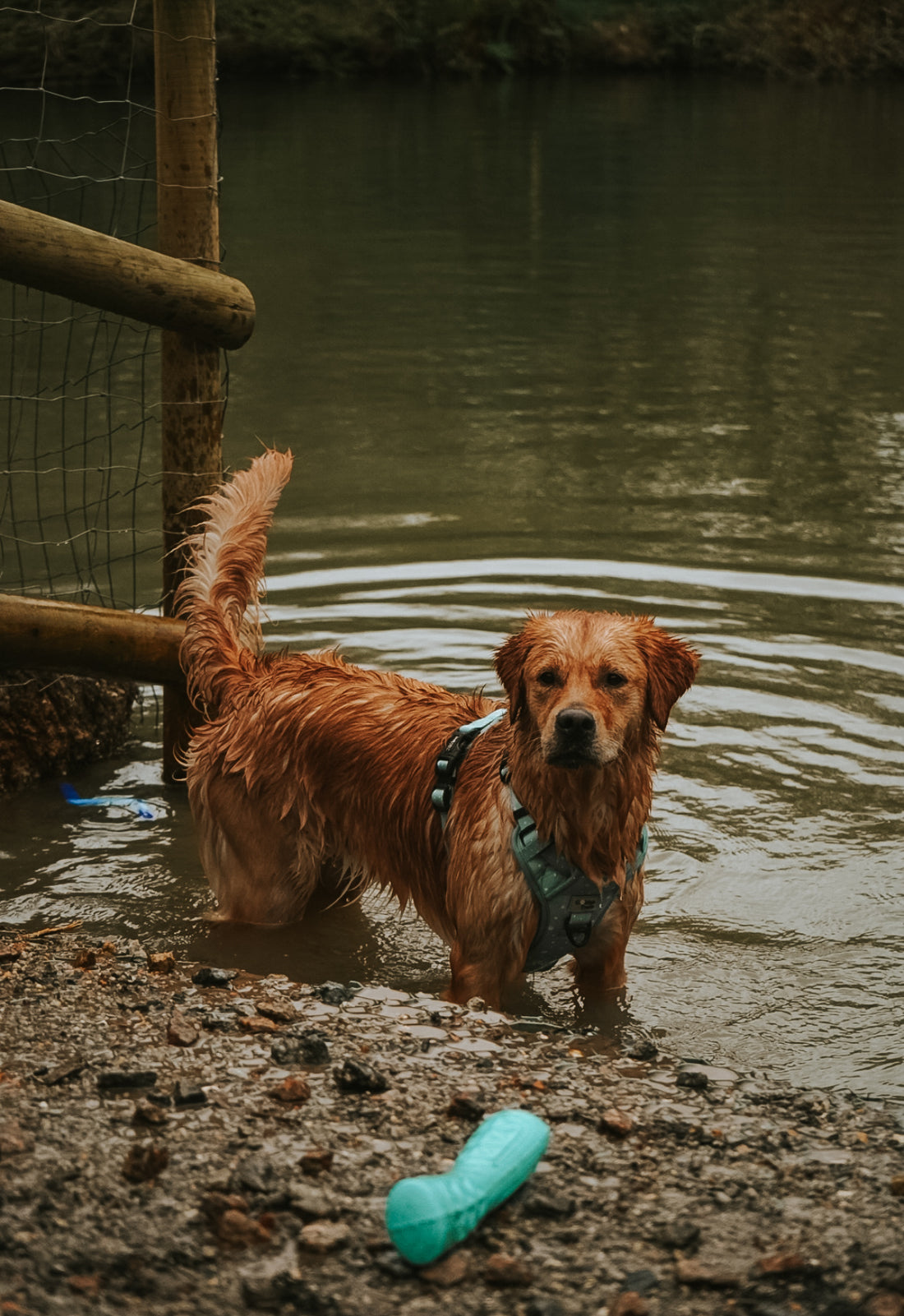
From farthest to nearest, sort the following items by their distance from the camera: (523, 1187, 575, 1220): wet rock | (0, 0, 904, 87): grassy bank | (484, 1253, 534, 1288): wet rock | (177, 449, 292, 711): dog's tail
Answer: (0, 0, 904, 87): grassy bank → (177, 449, 292, 711): dog's tail → (523, 1187, 575, 1220): wet rock → (484, 1253, 534, 1288): wet rock

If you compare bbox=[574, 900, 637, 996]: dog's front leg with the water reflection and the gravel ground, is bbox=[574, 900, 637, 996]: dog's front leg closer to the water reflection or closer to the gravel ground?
the water reflection

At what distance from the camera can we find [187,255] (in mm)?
6207

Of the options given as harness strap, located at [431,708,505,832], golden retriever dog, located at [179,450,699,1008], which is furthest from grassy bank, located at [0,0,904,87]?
harness strap, located at [431,708,505,832]

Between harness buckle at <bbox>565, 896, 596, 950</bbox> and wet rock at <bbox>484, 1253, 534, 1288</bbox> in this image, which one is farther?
harness buckle at <bbox>565, 896, 596, 950</bbox>

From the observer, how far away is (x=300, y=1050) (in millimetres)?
3936

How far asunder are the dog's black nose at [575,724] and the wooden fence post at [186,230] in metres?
2.70

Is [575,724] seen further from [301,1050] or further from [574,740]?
[301,1050]

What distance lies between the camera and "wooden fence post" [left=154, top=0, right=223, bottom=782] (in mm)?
5969

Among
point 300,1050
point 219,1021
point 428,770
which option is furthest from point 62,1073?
point 428,770

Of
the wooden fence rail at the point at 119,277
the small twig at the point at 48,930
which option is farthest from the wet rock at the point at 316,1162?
the wooden fence rail at the point at 119,277

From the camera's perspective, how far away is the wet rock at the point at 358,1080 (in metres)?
3.74

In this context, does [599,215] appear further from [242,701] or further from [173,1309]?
[173,1309]

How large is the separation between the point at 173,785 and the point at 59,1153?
3527mm

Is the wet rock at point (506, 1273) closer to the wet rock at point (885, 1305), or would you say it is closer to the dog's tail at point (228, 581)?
the wet rock at point (885, 1305)
